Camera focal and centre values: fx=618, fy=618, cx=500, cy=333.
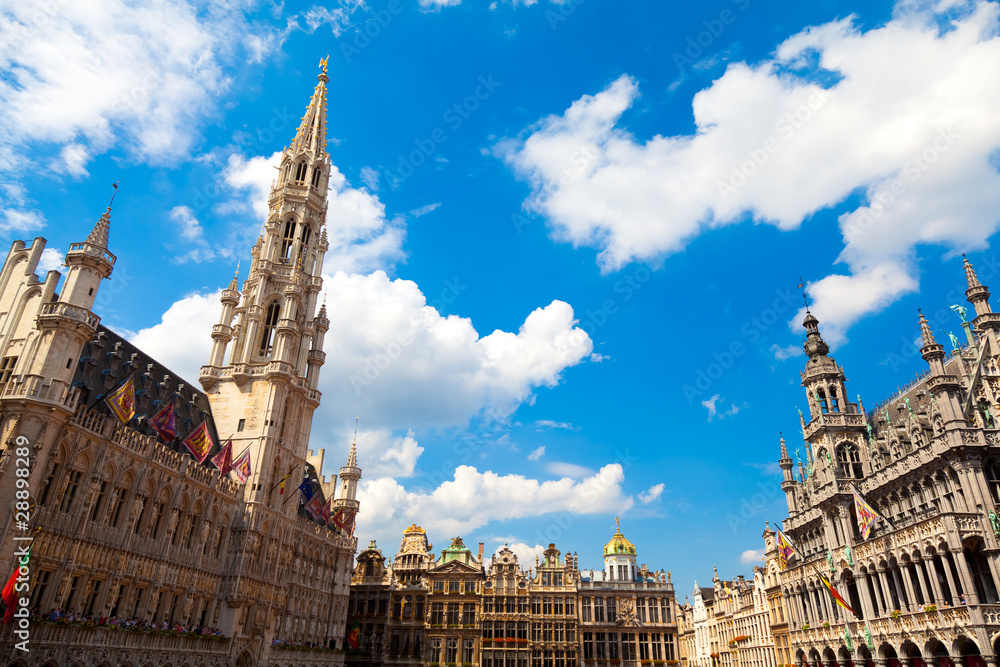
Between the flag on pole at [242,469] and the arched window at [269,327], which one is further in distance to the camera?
the arched window at [269,327]

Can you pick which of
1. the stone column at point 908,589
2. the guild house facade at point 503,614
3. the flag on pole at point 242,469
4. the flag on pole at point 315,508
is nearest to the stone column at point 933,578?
the stone column at point 908,589

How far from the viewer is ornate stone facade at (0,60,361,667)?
1244 inches

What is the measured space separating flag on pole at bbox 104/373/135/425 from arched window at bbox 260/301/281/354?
1048 inches

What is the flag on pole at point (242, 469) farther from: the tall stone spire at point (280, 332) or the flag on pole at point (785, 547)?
the flag on pole at point (785, 547)

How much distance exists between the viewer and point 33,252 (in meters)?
36.5

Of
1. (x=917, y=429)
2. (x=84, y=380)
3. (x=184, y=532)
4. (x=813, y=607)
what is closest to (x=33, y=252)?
(x=84, y=380)

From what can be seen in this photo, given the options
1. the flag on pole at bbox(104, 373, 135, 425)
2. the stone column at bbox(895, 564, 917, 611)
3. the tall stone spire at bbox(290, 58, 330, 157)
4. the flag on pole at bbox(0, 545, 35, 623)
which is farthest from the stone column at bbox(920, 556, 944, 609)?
the tall stone spire at bbox(290, 58, 330, 157)

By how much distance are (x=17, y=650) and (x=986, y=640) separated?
4936 centimetres

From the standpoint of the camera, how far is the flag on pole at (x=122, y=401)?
113 ft

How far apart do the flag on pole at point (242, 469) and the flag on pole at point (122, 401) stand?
16773 millimetres

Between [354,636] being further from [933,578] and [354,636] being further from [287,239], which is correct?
[933,578]

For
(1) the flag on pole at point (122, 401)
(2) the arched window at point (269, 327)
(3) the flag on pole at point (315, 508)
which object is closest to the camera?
(1) the flag on pole at point (122, 401)

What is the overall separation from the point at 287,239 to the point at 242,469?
2784 cm

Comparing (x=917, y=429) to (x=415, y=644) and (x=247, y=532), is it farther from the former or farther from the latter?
(x=415, y=644)
